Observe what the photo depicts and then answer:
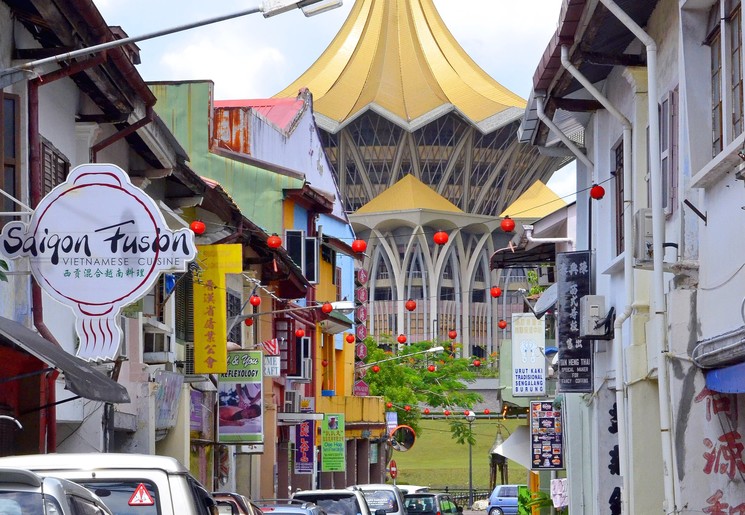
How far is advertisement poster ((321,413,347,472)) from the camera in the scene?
41781 millimetres

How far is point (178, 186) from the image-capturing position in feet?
77.2

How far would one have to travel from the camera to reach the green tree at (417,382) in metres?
63.1

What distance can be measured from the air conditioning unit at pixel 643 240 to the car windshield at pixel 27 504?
792 centimetres

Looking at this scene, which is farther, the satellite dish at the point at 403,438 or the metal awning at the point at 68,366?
the satellite dish at the point at 403,438

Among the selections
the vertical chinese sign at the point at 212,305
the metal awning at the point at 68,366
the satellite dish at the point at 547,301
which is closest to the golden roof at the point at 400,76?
the satellite dish at the point at 547,301

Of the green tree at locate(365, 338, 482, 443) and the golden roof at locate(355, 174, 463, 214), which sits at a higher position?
the golden roof at locate(355, 174, 463, 214)

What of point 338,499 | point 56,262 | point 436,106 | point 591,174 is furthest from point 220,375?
point 436,106

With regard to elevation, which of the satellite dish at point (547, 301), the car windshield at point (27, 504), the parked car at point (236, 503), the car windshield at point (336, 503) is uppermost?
the satellite dish at point (547, 301)

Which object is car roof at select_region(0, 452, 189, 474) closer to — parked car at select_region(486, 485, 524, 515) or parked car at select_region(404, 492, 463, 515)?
parked car at select_region(404, 492, 463, 515)

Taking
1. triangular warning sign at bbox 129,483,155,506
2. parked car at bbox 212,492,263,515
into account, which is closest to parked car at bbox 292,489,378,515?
parked car at bbox 212,492,263,515

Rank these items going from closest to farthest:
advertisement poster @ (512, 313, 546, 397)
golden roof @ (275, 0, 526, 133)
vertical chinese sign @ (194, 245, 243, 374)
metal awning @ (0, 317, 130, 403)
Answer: metal awning @ (0, 317, 130, 403) < vertical chinese sign @ (194, 245, 243, 374) < advertisement poster @ (512, 313, 546, 397) < golden roof @ (275, 0, 526, 133)

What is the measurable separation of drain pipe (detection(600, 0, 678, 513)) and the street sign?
155 ft

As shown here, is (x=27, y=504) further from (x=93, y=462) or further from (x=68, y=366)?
(x=68, y=366)

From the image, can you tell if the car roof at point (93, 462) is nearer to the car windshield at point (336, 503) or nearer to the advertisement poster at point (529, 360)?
the car windshield at point (336, 503)
